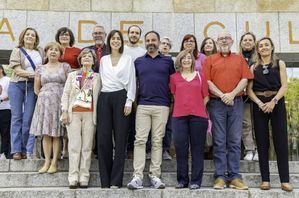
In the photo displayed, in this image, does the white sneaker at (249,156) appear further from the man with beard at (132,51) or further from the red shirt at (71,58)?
the red shirt at (71,58)

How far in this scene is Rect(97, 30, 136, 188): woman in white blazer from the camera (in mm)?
5176

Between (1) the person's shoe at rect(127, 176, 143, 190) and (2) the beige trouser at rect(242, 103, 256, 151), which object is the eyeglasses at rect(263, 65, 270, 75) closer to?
(2) the beige trouser at rect(242, 103, 256, 151)

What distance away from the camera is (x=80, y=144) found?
17.4 ft

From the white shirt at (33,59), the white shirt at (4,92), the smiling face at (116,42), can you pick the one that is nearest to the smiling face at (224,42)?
the smiling face at (116,42)

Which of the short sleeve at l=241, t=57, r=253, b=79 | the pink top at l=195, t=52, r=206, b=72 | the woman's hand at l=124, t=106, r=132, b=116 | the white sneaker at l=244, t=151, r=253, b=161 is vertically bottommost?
the white sneaker at l=244, t=151, r=253, b=161

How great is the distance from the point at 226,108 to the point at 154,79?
3.53 feet

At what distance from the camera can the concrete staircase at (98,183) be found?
496 cm

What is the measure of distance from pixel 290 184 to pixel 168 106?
2.04 metres

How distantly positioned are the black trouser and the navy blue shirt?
12.5 inches

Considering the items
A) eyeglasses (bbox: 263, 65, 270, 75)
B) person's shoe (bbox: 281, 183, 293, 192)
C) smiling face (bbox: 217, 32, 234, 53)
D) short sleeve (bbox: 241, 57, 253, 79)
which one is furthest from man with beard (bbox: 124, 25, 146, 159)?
person's shoe (bbox: 281, 183, 293, 192)

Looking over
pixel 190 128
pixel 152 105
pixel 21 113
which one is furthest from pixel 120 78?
pixel 21 113

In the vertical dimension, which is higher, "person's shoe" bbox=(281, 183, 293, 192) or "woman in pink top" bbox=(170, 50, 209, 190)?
"woman in pink top" bbox=(170, 50, 209, 190)

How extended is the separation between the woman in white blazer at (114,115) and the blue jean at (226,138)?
1201 mm

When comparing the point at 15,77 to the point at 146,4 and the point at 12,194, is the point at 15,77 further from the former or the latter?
the point at 146,4
